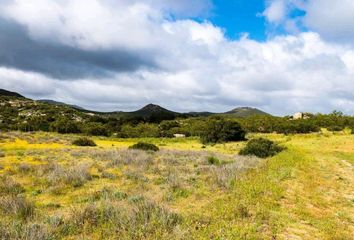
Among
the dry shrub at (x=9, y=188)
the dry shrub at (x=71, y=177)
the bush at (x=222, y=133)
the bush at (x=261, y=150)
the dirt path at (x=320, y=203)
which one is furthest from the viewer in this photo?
the bush at (x=222, y=133)

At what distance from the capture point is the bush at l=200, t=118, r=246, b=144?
47.0 meters

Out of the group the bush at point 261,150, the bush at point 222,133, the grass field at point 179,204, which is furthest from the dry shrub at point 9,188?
the bush at point 222,133

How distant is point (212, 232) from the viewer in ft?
23.1

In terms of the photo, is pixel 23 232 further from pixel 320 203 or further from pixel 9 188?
pixel 320 203

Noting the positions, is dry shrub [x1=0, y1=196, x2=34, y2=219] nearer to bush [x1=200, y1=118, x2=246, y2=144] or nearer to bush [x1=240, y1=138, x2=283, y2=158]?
bush [x1=240, y1=138, x2=283, y2=158]

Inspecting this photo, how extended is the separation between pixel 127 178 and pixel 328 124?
6231 cm

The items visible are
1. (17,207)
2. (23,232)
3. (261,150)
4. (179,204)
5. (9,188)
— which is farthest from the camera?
(261,150)

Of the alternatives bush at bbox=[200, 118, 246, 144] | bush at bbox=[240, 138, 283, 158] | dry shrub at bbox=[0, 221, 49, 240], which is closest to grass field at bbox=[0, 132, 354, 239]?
dry shrub at bbox=[0, 221, 49, 240]

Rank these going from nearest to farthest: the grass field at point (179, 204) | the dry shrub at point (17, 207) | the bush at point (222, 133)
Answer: the grass field at point (179, 204) < the dry shrub at point (17, 207) < the bush at point (222, 133)

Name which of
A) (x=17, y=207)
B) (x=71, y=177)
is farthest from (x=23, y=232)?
(x=71, y=177)

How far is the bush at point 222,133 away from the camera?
47.0m

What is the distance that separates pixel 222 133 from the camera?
47188 millimetres

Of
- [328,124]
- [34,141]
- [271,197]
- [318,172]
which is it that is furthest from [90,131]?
[271,197]

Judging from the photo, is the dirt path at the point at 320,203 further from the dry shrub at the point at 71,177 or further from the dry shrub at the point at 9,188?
the dry shrub at the point at 9,188
